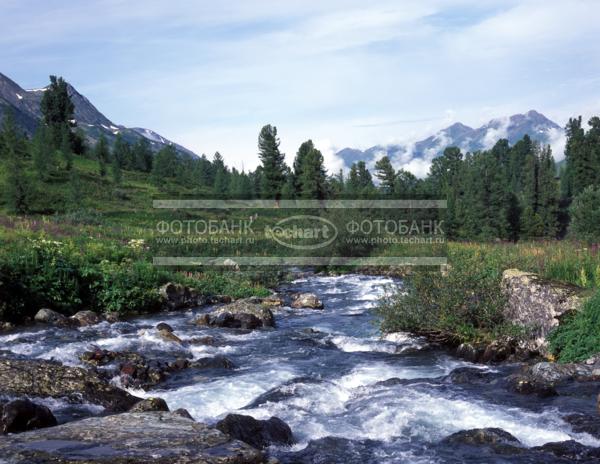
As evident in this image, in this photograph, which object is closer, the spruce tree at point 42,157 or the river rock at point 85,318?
the river rock at point 85,318

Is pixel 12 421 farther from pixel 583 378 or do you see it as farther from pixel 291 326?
pixel 291 326

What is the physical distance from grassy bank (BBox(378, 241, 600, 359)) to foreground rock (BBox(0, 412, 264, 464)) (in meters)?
8.67

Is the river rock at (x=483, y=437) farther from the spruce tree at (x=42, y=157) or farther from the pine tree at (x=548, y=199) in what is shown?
the pine tree at (x=548, y=199)

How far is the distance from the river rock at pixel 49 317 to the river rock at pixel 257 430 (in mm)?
10514

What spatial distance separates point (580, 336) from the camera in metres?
12.3

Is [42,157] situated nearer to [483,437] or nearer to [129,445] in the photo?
[129,445]

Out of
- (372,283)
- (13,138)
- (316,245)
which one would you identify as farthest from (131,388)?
(13,138)

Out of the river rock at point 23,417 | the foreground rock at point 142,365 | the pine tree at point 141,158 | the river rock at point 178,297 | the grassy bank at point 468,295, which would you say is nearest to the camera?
the river rock at point 23,417

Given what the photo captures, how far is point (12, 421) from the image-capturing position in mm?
8062

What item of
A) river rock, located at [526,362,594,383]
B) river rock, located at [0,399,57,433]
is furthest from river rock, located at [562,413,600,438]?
river rock, located at [0,399,57,433]

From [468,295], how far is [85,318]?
425 inches

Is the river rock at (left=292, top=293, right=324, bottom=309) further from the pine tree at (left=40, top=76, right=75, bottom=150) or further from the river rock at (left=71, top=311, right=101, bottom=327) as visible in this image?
the pine tree at (left=40, top=76, right=75, bottom=150)

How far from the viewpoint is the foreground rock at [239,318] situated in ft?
58.4

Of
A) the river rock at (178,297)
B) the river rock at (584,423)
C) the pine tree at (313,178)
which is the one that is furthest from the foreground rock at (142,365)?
the pine tree at (313,178)
